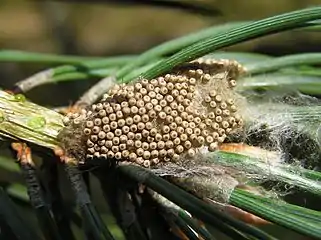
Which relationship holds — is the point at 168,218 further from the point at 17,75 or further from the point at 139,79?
the point at 17,75

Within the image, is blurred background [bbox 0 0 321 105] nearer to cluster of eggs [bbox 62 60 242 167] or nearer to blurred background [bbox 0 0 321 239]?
blurred background [bbox 0 0 321 239]

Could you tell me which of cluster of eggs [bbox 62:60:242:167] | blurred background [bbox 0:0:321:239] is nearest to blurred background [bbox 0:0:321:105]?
blurred background [bbox 0:0:321:239]

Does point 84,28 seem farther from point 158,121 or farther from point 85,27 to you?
point 158,121

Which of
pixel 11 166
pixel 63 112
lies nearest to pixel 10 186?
pixel 11 166

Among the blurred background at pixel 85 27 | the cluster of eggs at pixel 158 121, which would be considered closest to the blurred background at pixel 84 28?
the blurred background at pixel 85 27

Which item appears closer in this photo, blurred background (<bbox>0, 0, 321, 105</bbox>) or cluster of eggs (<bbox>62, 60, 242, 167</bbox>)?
cluster of eggs (<bbox>62, 60, 242, 167</bbox>)

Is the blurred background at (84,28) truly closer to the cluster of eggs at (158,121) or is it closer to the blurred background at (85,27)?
the blurred background at (85,27)

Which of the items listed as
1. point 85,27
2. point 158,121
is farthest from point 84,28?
point 158,121

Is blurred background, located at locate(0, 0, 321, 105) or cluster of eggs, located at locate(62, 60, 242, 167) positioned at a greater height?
blurred background, located at locate(0, 0, 321, 105)

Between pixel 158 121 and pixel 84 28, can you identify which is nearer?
pixel 158 121
